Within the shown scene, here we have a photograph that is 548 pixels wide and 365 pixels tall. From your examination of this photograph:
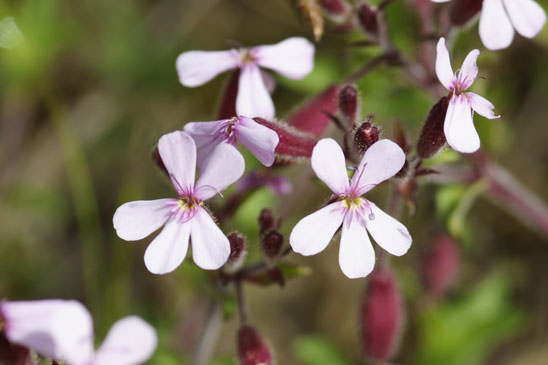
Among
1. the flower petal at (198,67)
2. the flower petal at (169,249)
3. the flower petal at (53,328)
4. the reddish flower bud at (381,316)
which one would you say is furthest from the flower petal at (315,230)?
the reddish flower bud at (381,316)

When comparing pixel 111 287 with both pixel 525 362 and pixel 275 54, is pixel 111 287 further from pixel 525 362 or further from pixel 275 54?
pixel 525 362

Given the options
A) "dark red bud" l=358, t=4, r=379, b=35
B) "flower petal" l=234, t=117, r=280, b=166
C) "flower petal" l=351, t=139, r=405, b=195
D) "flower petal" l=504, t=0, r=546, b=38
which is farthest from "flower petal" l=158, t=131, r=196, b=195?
"flower petal" l=504, t=0, r=546, b=38

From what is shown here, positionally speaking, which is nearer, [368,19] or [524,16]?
[524,16]

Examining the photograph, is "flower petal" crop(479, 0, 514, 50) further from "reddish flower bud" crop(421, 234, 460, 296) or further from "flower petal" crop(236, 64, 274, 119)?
"reddish flower bud" crop(421, 234, 460, 296)

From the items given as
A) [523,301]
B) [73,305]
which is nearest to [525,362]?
[523,301]

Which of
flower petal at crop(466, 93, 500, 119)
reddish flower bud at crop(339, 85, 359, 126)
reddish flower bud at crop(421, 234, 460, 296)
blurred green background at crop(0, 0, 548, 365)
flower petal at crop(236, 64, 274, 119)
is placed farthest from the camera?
blurred green background at crop(0, 0, 548, 365)

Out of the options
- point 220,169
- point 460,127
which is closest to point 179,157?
point 220,169

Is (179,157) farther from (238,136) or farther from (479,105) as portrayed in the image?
(479,105)
